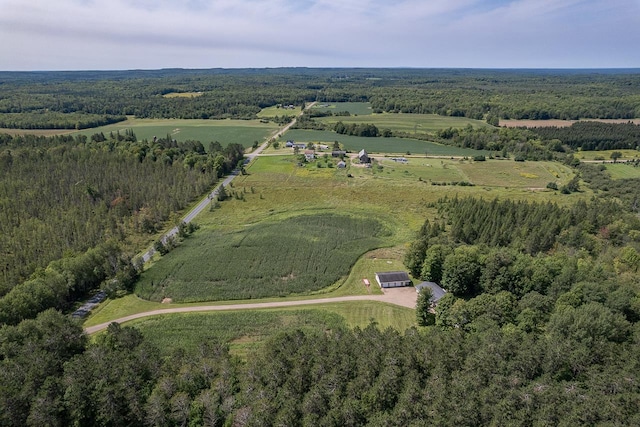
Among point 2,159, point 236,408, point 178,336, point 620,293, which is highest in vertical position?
point 2,159

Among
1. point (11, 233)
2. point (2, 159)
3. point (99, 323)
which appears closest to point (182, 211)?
point (11, 233)

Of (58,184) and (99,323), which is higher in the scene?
(58,184)

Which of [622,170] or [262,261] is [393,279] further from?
[622,170]

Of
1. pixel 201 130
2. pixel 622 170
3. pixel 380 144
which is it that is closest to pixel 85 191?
pixel 201 130

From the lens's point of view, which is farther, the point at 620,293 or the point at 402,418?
the point at 620,293

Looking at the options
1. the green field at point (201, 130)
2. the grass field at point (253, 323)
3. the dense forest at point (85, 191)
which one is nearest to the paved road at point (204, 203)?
the dense forest at point (85, 191)

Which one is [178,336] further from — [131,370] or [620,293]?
[620,293]

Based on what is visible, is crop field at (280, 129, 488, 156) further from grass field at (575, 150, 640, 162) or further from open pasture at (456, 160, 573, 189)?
grass field at (575, 150, 640, 162)

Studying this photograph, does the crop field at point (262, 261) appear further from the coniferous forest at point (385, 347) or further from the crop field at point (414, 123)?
the crop field at point (414, 123)

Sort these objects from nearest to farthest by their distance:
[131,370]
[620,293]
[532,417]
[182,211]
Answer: [532,417], [131,370], [620,293], [182,211]
